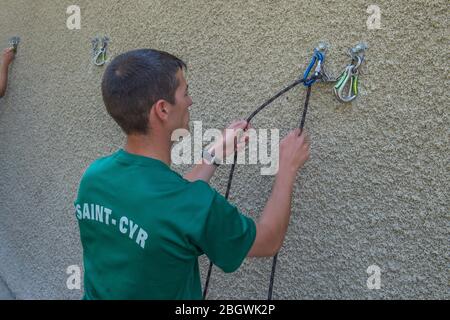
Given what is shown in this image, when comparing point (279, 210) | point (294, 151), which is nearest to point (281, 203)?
point (279, 210)

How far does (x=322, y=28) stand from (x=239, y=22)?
0.41 m

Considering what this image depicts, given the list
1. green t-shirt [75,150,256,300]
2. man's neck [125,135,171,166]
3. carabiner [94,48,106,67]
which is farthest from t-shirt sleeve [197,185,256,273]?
carabiner [94,48,106,67]

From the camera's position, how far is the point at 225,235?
1.19 metres

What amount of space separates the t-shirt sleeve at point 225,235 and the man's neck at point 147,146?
9.5 inches

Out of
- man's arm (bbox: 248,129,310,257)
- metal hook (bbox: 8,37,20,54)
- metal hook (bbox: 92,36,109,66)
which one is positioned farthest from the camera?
metal hook (bbox: 8,37,20,54)

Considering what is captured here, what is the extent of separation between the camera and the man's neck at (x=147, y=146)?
Result: 1.31 m

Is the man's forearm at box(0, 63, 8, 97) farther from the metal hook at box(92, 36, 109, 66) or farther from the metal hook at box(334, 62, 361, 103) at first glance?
the metal hook at box(334, 62, 361, 103)

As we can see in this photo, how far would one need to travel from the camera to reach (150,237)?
1.19 metres

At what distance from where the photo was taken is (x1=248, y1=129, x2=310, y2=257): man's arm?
1.28 metres

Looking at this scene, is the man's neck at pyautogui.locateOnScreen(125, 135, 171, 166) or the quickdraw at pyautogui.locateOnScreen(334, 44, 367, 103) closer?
the man's neck at pyautogui.locateOnScreen(125, 135, 171, 166)

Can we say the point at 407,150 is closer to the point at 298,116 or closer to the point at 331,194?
the point at 331,194

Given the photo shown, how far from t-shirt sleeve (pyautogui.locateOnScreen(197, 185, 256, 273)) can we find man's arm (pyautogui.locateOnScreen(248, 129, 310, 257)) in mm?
54

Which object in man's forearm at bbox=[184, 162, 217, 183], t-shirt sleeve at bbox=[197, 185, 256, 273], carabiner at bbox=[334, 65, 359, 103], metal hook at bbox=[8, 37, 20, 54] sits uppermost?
metal hook at bbox=[8, 37, 20, 54]

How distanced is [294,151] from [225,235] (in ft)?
1.54
